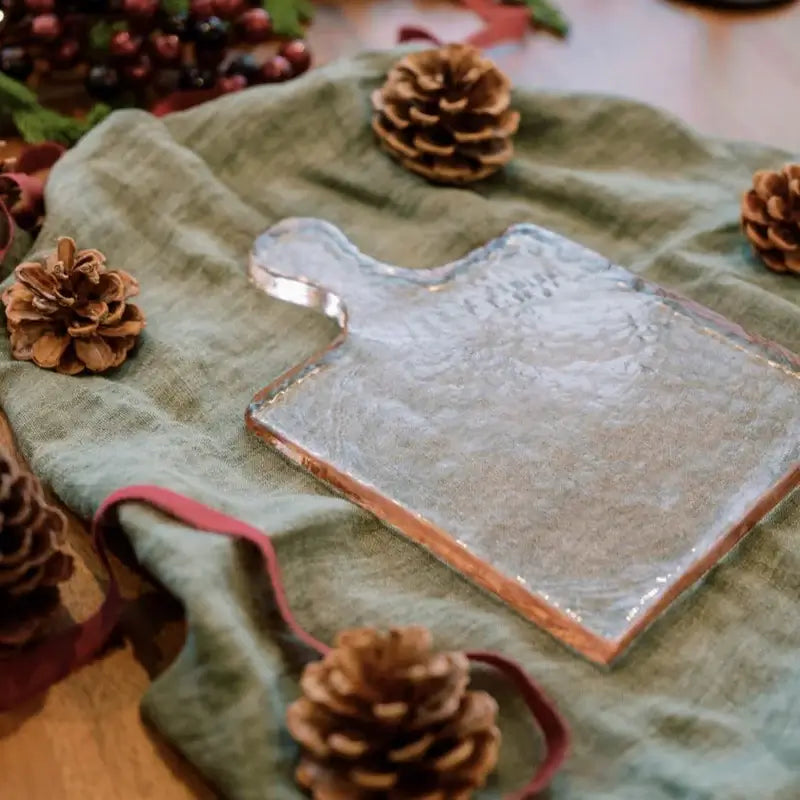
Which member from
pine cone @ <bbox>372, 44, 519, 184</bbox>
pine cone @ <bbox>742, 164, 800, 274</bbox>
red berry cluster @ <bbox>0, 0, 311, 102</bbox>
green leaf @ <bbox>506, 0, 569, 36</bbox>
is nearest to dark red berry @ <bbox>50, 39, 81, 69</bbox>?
red berry cluster @ <bbox>0, 0, 311, 102</bbox>

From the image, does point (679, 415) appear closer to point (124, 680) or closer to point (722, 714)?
point (722, 714)

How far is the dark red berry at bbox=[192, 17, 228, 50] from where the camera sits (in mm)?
791

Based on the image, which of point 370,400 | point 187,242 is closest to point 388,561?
point 370,400

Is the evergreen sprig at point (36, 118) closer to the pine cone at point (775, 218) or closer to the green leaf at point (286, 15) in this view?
the green leaf at point (286, 15)

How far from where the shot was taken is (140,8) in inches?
30.6

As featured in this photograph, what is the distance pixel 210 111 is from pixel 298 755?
1.53ft

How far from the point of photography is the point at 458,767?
0.39 m

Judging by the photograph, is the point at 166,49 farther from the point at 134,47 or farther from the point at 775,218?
the point at 775,218

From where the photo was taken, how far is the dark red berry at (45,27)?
0.76 meters

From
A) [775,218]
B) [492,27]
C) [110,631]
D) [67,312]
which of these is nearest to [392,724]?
[110,631]

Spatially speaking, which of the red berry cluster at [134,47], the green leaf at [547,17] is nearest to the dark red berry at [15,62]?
the red berry cluster at [134,47]

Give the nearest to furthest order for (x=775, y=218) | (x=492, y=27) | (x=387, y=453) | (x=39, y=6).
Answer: (x=387, y=453), (x=775, y=218), (x=39, y=6), (x=492, y=27)

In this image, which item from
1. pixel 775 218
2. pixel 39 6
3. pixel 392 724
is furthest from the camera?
pixel 39 6

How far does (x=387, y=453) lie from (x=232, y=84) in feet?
1.29
